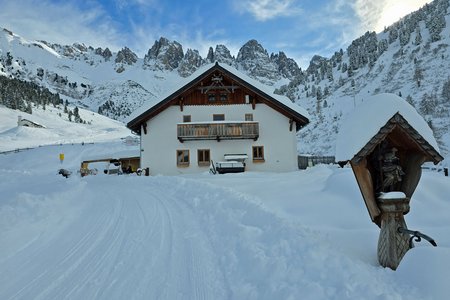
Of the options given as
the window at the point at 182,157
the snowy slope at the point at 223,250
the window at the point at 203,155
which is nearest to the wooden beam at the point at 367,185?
the snowy slope at the point at 223,250

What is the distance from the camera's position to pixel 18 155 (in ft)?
167

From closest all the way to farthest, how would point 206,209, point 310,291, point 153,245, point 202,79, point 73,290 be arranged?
point 310,291, point 73,290, point 153,245, point 206,209, point 202,79

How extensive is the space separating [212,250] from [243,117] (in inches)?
819

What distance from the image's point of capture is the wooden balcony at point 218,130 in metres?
24.1

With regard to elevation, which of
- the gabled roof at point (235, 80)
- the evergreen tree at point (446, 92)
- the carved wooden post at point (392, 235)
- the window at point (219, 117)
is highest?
the evergreen tree at point (446, 92)

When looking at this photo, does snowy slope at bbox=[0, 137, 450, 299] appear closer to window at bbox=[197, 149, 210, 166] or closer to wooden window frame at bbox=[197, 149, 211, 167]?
wooden window frame at bbox=[197, 149, 211, 167]

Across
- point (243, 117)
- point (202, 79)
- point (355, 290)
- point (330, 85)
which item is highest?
point (330, 85)

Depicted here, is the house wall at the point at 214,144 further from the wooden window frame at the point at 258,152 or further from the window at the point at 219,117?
the window at the point at 219,117

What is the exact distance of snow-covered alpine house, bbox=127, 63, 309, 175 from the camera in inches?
959

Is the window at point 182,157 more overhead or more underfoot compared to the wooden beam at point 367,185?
more overhead

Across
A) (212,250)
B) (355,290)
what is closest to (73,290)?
(212,250)

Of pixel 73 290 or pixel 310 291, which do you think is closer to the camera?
pixel 310 291

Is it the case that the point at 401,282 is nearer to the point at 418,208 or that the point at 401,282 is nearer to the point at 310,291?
the point at 310,291

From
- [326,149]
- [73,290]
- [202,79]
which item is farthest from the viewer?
[326,149]
